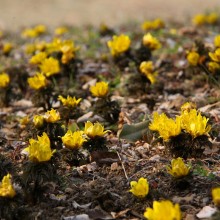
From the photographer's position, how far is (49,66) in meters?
5.43

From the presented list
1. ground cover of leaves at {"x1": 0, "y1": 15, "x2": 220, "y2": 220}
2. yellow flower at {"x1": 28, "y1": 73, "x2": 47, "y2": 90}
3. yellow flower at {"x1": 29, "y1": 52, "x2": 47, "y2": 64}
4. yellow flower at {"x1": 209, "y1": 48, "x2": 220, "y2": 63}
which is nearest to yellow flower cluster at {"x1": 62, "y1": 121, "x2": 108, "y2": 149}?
ground cover of leaves at {"x1": 0, "y1": 15, "x2": 220, "y2": 220}

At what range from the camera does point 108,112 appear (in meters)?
4.65

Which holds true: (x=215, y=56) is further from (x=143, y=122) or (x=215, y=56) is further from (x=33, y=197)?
(x=33, y=197)

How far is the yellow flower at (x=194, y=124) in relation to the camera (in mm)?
3432

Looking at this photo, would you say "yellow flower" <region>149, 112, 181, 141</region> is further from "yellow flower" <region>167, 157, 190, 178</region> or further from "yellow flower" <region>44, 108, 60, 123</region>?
"yellow flower" <region>44, 108, 60, 123</region>

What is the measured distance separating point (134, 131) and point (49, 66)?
4.93ft

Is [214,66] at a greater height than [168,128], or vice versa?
[168,128]

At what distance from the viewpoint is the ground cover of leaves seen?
321 cm

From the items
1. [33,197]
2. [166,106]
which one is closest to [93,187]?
[33,197]

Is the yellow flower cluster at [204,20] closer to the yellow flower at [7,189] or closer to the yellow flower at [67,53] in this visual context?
the yellow flower at [67,53]

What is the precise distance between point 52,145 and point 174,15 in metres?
7.24

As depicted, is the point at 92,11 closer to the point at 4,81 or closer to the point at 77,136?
the point at 4,81

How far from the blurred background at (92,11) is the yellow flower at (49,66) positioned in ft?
16.6

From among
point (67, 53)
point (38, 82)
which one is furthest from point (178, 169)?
point (67, 53)
